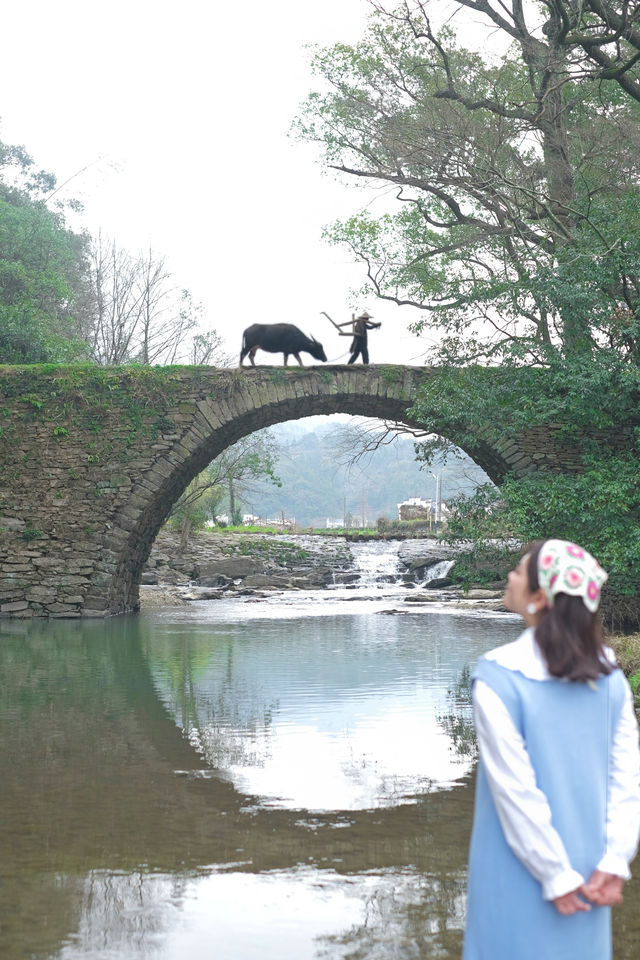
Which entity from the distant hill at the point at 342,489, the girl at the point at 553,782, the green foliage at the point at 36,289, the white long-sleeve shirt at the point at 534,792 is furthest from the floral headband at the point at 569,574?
the distant hill at the point at 342,489

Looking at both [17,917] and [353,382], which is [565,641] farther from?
[353,382]

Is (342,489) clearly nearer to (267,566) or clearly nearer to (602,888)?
(267,566)

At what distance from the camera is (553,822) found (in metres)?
1.93

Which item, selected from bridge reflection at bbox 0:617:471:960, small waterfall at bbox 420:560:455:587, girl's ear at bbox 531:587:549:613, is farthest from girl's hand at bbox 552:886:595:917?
small waterfall at bbox 420:560:455:587

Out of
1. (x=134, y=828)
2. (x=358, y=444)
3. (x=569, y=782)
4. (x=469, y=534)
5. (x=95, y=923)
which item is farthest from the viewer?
(x=358, y=444)

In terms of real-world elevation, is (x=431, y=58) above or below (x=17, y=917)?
above

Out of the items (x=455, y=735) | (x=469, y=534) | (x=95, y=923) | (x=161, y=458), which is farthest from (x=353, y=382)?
(x=95, y=923)

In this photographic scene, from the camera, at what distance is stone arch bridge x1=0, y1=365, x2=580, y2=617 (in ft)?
50.8

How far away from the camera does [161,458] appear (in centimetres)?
1548

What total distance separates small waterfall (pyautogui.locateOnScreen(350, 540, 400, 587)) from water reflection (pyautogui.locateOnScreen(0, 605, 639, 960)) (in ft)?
51.5

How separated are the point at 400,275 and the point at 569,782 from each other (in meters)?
14.9

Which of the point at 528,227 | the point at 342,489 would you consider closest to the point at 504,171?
the point at 528,227

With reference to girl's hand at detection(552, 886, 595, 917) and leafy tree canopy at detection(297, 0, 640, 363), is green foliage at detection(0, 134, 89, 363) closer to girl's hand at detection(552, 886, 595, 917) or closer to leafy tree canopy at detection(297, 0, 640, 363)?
leafy tree canopy at detection(297, 0, 640, 363)

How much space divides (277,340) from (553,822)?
45.7 ft
